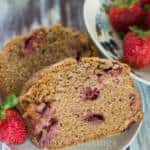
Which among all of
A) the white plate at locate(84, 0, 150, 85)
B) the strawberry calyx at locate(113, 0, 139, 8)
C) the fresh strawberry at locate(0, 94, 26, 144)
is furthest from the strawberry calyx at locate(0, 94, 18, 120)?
the strawberry calyx at locate(113, 0, 139, 8)

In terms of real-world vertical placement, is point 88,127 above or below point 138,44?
below

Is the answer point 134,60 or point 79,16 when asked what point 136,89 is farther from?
point 79,16

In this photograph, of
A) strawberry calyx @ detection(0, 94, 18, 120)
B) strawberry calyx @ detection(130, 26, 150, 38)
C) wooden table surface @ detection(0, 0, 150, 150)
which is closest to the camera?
strawberry calyx @ detection(0, 94, 18, 120)

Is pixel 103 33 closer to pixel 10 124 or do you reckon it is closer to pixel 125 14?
pixel 125 14

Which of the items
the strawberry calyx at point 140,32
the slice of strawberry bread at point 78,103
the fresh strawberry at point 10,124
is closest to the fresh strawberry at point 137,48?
the strawberry calyx at point 140,32

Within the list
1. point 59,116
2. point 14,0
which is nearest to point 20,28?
point 14,0

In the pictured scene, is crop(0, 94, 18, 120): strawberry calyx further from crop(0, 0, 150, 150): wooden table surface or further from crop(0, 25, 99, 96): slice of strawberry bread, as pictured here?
crop(0, 0, 150, 150): wooden table surface
